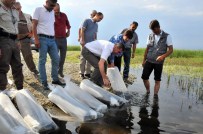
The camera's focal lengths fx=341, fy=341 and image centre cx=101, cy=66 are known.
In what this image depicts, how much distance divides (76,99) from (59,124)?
0.80 meters

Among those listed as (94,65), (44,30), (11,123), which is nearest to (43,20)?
(44,30)

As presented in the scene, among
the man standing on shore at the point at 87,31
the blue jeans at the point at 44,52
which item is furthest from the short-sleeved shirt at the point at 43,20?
the man standing on shore at the point at 87,31

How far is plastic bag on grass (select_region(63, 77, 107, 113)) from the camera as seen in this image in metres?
6.21

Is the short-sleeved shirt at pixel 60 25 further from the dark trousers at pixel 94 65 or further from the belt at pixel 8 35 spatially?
the belt at pixel 8 35

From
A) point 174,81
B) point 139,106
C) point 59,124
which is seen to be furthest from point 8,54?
point 174,81

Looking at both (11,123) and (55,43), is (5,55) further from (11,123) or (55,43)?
(11,123)

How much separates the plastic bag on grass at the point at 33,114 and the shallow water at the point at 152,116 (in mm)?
279

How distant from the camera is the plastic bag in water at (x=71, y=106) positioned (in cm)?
555

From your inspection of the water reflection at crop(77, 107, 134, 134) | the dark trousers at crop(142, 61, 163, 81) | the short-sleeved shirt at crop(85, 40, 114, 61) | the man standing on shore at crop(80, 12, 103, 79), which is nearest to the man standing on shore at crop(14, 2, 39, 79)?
the man standing on shore at crop(80, 12, 103, 79)

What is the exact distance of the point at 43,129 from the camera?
473 cm

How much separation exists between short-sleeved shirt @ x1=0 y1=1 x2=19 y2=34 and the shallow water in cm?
188

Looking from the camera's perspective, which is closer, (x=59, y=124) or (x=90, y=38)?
(x=59, y=124)

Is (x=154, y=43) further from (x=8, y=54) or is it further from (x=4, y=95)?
(x=4, y=95)

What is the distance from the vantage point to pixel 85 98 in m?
6.32
